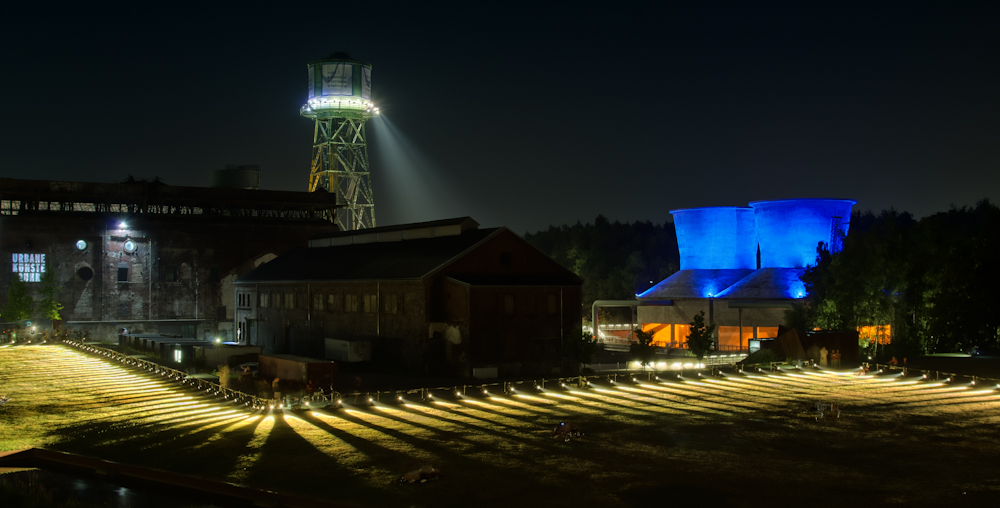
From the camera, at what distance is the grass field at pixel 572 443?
16594 millimetres

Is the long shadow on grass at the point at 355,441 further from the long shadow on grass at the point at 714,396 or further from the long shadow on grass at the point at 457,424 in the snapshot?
the long shadow on grass at the point at 714,396

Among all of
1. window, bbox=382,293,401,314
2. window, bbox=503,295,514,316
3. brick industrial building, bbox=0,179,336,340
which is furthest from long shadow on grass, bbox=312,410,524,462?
brick industrial building, bbox=0,179,336,340

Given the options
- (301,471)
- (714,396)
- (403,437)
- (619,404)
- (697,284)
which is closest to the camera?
(301,471)

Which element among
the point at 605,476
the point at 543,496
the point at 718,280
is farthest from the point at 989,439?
the point at 718,280

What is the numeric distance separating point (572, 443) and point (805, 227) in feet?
195

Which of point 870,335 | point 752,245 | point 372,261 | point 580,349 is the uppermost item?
point 752,245

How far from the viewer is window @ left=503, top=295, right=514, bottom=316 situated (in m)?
39.2

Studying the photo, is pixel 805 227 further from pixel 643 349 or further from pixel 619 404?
pixel 619 404

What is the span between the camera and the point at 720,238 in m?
79.4

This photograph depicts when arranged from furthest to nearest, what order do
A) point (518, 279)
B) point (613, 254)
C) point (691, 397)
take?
point (613, 254) → point (518, 279) → point (691, 397)

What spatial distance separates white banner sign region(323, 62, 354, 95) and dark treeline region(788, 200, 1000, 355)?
152ft

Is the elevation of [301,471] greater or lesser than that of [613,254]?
lesser

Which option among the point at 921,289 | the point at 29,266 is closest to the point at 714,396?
the point at 921,289

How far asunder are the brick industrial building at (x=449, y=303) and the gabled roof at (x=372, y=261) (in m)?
0.12
